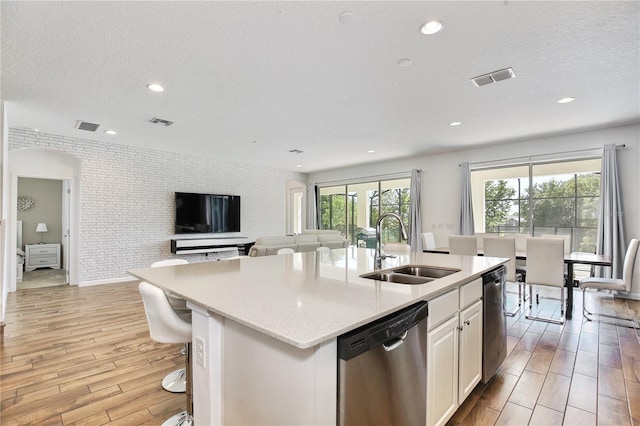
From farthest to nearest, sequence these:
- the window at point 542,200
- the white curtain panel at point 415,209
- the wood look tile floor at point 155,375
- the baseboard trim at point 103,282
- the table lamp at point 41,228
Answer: the table lamp at point 41,228, the white curtain panel at point 415,209, the baseboard trim at point 103,282, the window at point 542,200, the wood look tile floor at point 155,375

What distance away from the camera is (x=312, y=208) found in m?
9.42

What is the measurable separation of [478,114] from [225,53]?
10.9 ft

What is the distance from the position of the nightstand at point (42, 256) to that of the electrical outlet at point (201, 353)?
27.3 feet

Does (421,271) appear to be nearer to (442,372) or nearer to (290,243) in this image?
(442,372)

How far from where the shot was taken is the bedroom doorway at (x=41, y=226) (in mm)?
7046

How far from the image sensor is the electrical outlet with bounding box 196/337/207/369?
54.8 inches

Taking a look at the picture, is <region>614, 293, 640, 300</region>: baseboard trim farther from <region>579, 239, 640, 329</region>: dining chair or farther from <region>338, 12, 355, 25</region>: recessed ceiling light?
<region>338, 12, 355, 25</region>: recessed ceiling light

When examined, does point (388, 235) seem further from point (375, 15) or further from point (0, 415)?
point (0, 415)

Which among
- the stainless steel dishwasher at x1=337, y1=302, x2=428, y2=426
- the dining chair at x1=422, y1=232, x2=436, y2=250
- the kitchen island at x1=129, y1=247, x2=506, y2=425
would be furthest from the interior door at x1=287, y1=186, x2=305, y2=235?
the stainless steel dishwasher at x1=337, y1=302, x2=428, y2=426

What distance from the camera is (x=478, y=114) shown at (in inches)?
161

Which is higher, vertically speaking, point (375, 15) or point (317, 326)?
point (375, 15)

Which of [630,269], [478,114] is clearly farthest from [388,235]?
[630,269]

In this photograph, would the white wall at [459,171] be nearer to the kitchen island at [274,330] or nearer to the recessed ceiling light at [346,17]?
the kitchen island at [274,330]

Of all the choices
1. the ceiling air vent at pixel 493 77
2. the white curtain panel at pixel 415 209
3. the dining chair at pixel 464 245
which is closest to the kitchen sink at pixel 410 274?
the ceiling air vent at pixel 493 77
